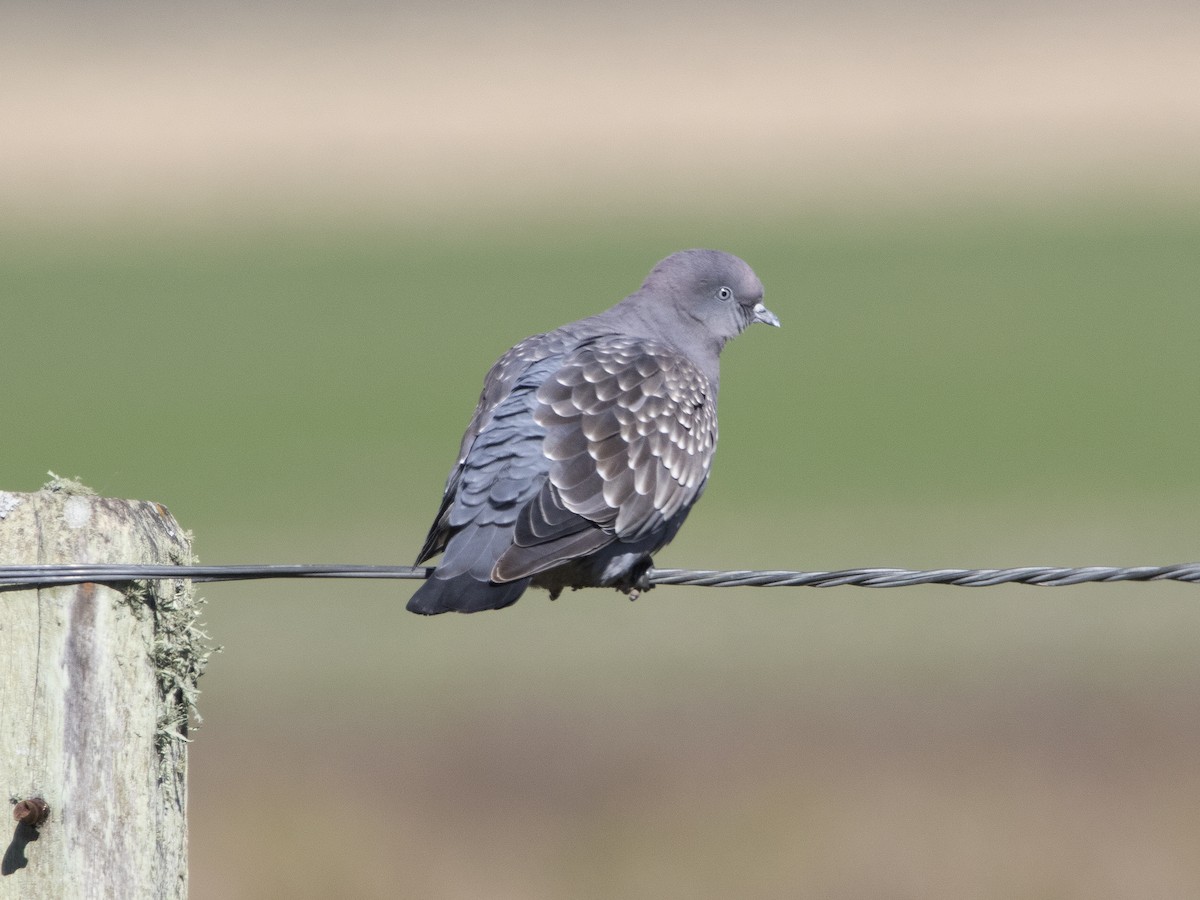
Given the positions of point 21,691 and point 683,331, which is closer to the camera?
point 21,691

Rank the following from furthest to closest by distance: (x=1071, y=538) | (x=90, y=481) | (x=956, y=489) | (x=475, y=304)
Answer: (x=475, y=304) → (x=956, y=489) → (x=90, y=481) → (x=1071, y=538)

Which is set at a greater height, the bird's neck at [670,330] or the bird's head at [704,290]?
the bird's head at [704,290]

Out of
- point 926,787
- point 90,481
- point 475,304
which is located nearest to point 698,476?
point 926,787

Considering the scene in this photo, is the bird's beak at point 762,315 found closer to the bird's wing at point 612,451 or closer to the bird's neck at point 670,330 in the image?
the bird's neck at point 670,330

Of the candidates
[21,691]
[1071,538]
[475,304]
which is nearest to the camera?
[21,691]

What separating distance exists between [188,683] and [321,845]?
21.7 feet

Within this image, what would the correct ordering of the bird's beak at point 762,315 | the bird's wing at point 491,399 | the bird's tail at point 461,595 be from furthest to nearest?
the bird's beak at point 762,315 < the bird's wing at point 491,399 < the bird's tail at point 461,595

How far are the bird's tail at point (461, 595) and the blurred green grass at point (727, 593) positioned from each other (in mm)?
4706

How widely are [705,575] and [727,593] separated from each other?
15324 mm

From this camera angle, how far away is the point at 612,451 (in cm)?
605

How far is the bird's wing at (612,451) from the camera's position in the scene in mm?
5664

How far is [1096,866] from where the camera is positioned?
10000mm

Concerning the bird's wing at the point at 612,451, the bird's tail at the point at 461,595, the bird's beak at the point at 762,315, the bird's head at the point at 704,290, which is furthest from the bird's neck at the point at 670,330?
the bird's tail at the point at 461,595

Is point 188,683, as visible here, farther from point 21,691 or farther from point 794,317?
point 794,317
